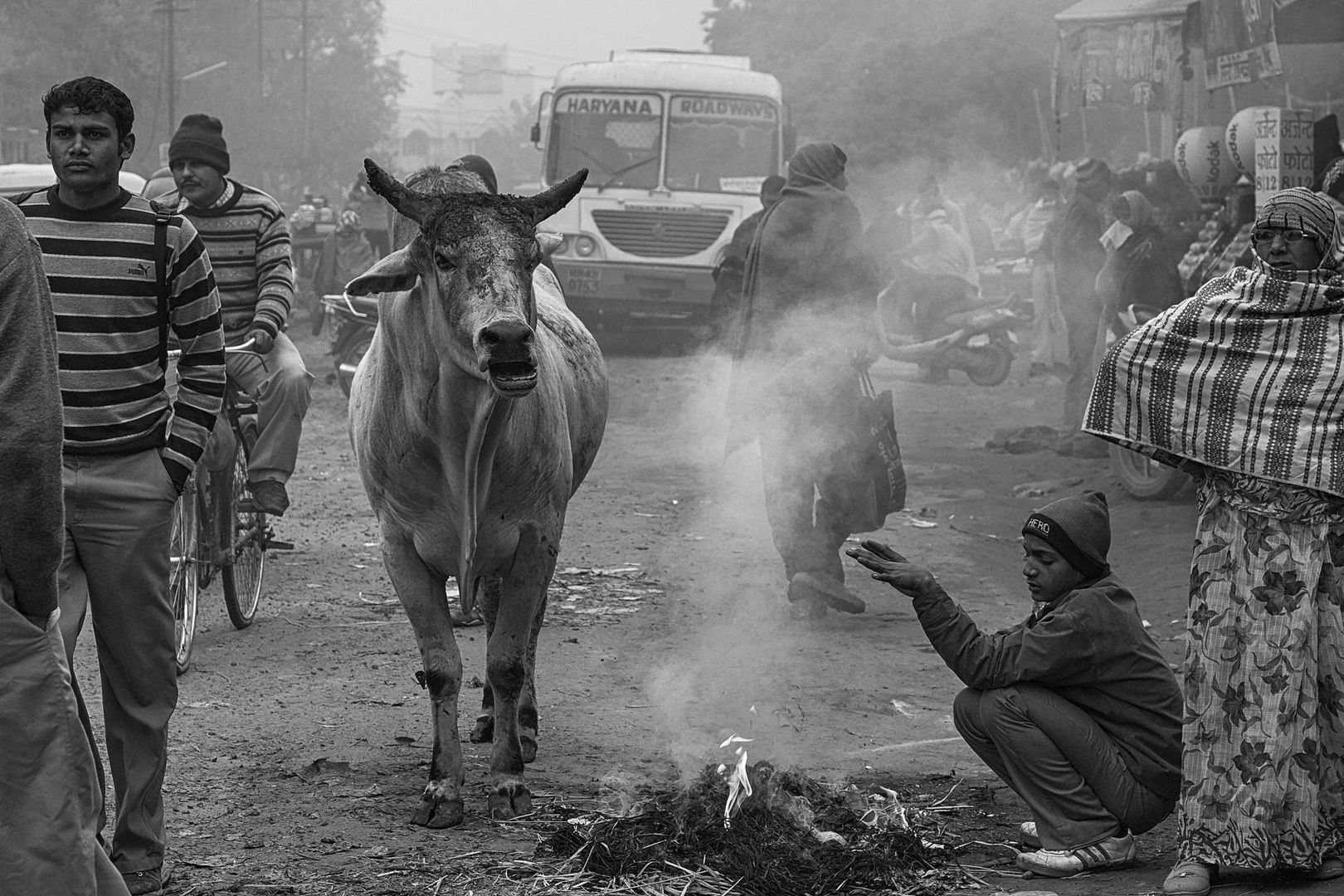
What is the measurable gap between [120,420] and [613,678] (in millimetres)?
3085

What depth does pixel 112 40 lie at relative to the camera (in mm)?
41094

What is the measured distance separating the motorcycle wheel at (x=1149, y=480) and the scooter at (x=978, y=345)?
285 inches

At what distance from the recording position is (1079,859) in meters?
4.49

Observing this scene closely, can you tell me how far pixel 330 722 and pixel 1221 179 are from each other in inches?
357

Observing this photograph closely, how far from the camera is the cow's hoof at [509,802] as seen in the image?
495cm

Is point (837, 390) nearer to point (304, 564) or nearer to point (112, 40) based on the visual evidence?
point (304, 564)

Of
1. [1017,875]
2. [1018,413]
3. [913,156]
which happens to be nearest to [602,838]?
[1017,875]

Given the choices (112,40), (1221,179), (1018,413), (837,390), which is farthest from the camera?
(112,40)

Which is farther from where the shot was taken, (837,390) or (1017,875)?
(837,390)

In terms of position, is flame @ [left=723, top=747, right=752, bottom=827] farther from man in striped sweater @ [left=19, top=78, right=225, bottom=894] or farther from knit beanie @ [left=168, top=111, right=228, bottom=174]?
knit beanie @ [left=168, top=111, right=228, bottom=174]

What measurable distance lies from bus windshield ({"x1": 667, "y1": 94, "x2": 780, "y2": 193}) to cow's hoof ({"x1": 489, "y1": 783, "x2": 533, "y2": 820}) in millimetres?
14965

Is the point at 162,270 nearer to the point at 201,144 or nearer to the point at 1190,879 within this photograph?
the point at 201,144

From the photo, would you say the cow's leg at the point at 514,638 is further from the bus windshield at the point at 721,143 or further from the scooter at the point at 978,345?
the bus windshield at the point at 721,143

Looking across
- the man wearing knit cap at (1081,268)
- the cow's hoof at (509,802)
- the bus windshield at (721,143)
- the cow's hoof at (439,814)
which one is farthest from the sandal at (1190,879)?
the bus windshield at (721,143)
